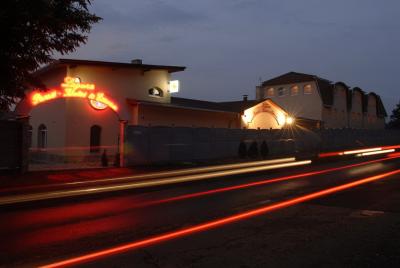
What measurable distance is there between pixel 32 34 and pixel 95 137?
51.9 feet

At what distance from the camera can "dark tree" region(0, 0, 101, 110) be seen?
39.1 ft

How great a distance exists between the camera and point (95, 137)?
2850 centimetres

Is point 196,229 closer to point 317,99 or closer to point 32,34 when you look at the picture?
point 32,34

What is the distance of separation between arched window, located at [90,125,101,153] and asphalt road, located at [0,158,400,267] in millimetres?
14441

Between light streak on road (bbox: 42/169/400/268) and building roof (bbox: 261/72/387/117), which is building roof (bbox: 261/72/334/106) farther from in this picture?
light streak on road (bbox: 42/169/400/268)

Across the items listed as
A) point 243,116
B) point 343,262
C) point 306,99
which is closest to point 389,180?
point 343,262

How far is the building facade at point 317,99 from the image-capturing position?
5416 cm

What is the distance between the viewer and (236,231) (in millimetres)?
8430

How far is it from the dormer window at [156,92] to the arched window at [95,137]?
4.85 meters

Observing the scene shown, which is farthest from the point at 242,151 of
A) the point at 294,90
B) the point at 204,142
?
the point at 294,90

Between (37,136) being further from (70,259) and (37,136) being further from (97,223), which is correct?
(70,259)

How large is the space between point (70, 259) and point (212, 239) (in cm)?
239

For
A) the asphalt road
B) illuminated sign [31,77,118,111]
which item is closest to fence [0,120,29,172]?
illuminated sign [31,77,118,111]

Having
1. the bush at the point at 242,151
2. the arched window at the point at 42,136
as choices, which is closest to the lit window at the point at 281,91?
the bush at the point at 242,151
